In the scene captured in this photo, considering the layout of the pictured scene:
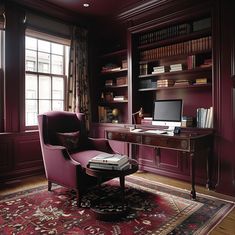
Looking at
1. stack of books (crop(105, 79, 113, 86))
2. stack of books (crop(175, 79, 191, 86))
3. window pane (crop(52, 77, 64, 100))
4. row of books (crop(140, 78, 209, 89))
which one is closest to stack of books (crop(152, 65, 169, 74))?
row of books (crop(140, 78, 209, 89))

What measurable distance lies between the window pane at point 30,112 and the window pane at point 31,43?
2.95ft

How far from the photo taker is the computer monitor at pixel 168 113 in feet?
10.6

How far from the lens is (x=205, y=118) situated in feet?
10.2

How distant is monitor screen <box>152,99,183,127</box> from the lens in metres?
3.23

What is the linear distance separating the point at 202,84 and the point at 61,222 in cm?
248

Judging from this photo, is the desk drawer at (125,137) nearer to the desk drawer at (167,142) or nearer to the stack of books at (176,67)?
the desk drawer at (167,142)

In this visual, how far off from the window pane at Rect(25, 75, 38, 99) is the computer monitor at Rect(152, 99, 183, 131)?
2.04 metres

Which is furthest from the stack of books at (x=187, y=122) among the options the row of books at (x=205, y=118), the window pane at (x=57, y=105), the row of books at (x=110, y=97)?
the window pane at (x=57, y=105)

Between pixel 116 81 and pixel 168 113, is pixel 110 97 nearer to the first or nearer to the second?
pixel 116 81

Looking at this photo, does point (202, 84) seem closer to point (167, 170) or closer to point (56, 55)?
point (167, 170)

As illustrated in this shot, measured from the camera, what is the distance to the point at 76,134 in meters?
3.19

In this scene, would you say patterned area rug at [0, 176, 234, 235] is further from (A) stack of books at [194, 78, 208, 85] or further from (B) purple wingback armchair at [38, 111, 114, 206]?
(A) stack of books at [194, 78, 208, 85]

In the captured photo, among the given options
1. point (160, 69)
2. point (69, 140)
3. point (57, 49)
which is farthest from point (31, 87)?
point (160, 69)

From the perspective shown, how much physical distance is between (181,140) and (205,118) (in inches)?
23.8
